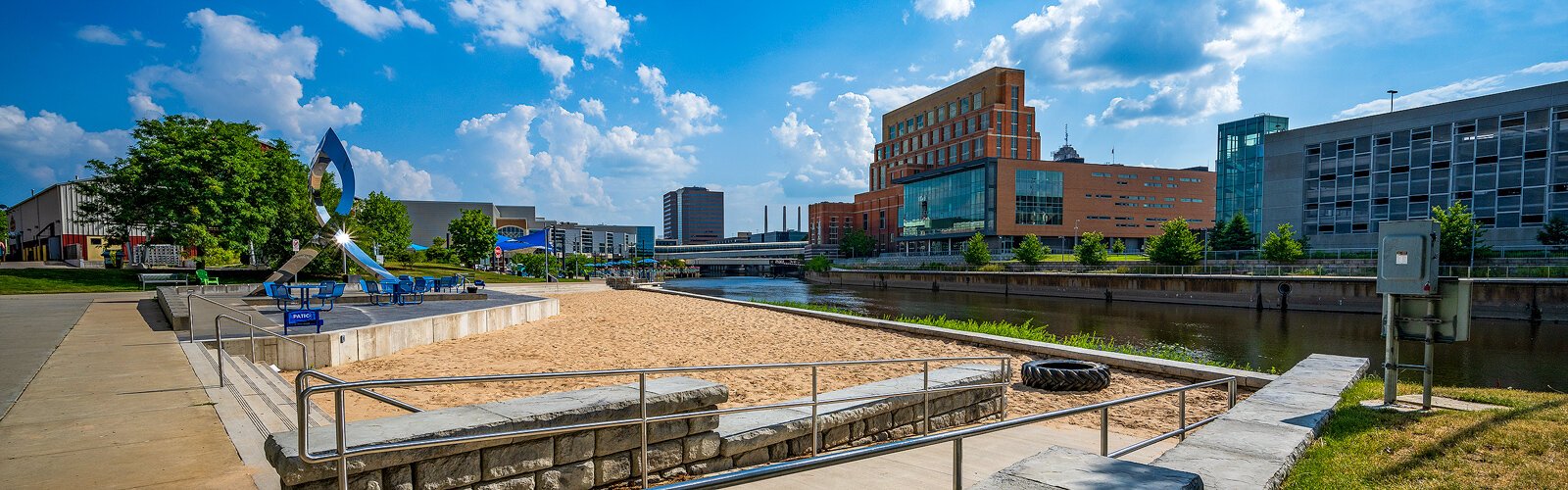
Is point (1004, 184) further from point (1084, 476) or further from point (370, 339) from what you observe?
point (1084, 476)

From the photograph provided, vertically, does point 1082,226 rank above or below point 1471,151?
below

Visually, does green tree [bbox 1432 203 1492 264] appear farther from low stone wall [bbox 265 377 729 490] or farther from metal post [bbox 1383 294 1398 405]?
low stone wall [bbox 265 377 729 490]

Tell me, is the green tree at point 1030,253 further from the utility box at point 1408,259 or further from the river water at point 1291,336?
the utility box at point 1408,259

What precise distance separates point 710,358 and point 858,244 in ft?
388

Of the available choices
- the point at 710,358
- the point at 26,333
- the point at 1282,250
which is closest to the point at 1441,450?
the point at 710,358

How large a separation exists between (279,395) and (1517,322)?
156ft

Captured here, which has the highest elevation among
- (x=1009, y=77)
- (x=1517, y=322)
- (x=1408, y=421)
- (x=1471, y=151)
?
(x=1009, y=77)

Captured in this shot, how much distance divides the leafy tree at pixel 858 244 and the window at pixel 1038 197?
41.6 metres

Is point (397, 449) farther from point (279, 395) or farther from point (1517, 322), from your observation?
point (1517, 322)

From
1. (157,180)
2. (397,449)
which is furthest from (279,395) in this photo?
(157,180)

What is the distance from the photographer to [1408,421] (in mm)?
5977

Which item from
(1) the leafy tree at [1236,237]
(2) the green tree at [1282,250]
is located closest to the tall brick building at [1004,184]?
(1) the leafy tree at [1236,237]

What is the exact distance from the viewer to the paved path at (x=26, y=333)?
7.49 metres

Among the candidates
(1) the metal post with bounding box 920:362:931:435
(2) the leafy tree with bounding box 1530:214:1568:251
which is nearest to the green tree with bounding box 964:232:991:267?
(2) the leafy tree with bounding box 1530:214:1568:251
